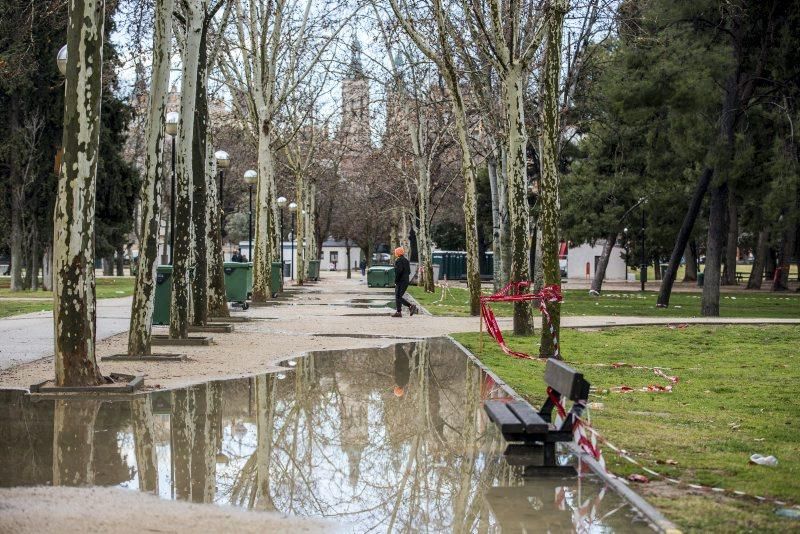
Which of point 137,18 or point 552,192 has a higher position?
point 137,18

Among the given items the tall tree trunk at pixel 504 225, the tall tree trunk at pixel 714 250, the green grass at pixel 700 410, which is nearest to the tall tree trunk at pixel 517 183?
the green grass at pixel 700 410

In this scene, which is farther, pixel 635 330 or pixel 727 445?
pixel 635 330

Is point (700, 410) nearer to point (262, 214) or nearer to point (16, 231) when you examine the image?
point (262, 214)

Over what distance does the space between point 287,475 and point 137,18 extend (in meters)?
→ 13.0

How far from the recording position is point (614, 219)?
44.0 m

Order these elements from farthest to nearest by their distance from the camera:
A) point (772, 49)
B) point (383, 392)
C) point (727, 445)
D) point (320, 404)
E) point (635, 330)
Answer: point (772, 49)
point (635, 330)
point (383, 392)
point (320, 404)
point (727, 445)

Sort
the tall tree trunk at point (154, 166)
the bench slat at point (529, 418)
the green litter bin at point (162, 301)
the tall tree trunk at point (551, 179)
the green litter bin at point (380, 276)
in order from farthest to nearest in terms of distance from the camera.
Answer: the green litter bin at point (380, 276), the green litter bin at point (162, 301), the tall tree trunk at point (551, 179), the tall tree trunk at point (154, 166), the bench slat at point (529, 418)

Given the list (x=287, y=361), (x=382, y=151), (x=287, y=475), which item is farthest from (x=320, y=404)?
(x=382, y=151)

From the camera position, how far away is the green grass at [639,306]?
3105 cm

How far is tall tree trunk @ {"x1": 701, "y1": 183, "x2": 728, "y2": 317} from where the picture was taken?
2908 cm

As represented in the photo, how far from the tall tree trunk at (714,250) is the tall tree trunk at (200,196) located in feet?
46.7

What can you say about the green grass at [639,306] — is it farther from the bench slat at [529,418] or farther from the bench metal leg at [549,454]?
Answer: the bench metal leg at [549,454]

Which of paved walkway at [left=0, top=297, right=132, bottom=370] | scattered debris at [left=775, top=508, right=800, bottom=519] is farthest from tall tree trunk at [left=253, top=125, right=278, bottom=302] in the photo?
scattered debris at [left=775, top=508, right=800, bottom=519]

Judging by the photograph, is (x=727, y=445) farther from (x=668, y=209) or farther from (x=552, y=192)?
(x=668, y=209)
